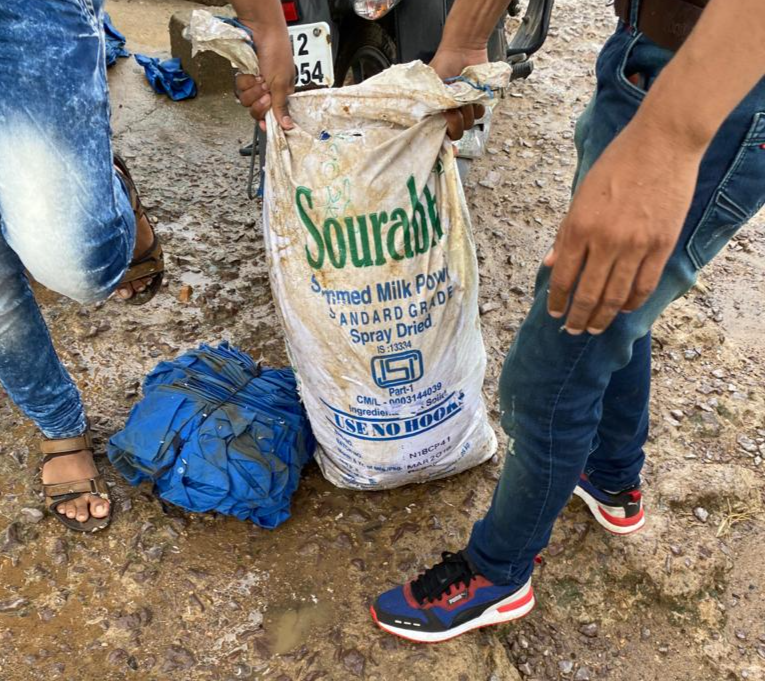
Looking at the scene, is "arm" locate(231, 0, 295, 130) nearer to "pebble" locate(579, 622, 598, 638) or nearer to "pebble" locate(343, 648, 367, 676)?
"pebble" locate(343, 648, 367, 676)

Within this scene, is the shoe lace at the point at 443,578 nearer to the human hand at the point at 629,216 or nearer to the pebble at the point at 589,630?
the pebble at the point at 589,630

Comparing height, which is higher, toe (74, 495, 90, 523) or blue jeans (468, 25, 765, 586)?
blue jeans (468, 25, 765, 586)

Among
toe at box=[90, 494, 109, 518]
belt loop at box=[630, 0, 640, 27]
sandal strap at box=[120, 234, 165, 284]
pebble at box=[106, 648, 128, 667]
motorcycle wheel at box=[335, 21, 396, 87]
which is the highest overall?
belt loop at box=[630, 0, 640, 27]

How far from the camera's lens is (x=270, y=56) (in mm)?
1575

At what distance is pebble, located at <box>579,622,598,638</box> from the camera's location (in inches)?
67.9

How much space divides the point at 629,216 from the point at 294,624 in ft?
4.20

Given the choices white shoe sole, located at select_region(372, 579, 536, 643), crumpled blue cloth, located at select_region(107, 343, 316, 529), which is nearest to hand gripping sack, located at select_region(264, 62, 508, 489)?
crumpled blue cloth, located at select_region(107, 343, 316, 529)

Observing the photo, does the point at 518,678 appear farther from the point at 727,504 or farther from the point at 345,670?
the point at 727,504

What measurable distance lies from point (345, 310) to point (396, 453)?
416mm

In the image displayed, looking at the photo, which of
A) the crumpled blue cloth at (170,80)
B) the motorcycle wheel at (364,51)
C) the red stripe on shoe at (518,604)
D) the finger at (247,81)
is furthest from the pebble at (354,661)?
the crumpled blue cloth at (170,80)

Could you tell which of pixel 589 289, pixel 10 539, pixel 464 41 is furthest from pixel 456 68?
pixel 10 539

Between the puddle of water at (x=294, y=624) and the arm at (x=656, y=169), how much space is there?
112cm

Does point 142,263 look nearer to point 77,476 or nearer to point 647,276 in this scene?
point 77,476

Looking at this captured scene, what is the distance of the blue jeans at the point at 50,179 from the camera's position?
134 centimetres
